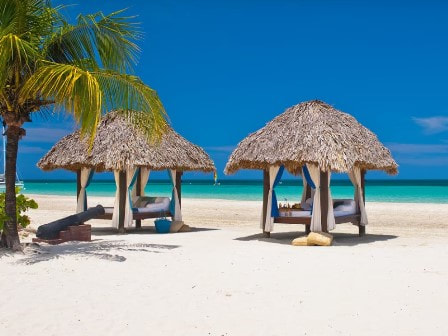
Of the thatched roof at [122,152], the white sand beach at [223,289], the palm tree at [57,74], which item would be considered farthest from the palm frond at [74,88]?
the thatched roof at [122,152]

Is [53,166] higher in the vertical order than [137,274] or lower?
higher

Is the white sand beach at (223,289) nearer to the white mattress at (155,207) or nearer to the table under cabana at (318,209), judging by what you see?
the table under cabana at (318,209)

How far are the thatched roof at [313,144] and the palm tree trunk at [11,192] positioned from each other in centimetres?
454

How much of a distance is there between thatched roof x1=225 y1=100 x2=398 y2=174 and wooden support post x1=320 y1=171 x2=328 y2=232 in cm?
55

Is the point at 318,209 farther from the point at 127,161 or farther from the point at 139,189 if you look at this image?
the point at 139,189

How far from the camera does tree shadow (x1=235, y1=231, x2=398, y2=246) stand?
37.1 feet

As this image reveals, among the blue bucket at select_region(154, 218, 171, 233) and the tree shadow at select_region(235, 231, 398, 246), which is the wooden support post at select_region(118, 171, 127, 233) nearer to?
the blue bucket at select_region(154, 218, 171, 233)

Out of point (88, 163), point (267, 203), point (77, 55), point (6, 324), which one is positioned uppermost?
point (77, 55)

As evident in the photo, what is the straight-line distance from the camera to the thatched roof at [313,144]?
34.2 ft

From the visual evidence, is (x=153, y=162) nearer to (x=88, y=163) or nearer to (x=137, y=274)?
(x=88, y=163)

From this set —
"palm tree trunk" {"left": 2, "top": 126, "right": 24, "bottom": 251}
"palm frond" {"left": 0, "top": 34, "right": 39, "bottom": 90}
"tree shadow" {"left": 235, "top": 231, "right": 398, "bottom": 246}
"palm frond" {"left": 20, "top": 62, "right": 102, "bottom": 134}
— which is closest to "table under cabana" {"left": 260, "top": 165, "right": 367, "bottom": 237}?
"tree shadow" {"left": 235, "top": 231, "right": 398, "bottom": 246}

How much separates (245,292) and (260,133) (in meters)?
6.15

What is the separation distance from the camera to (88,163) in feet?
41.5

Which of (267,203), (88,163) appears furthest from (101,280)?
(88,163)
